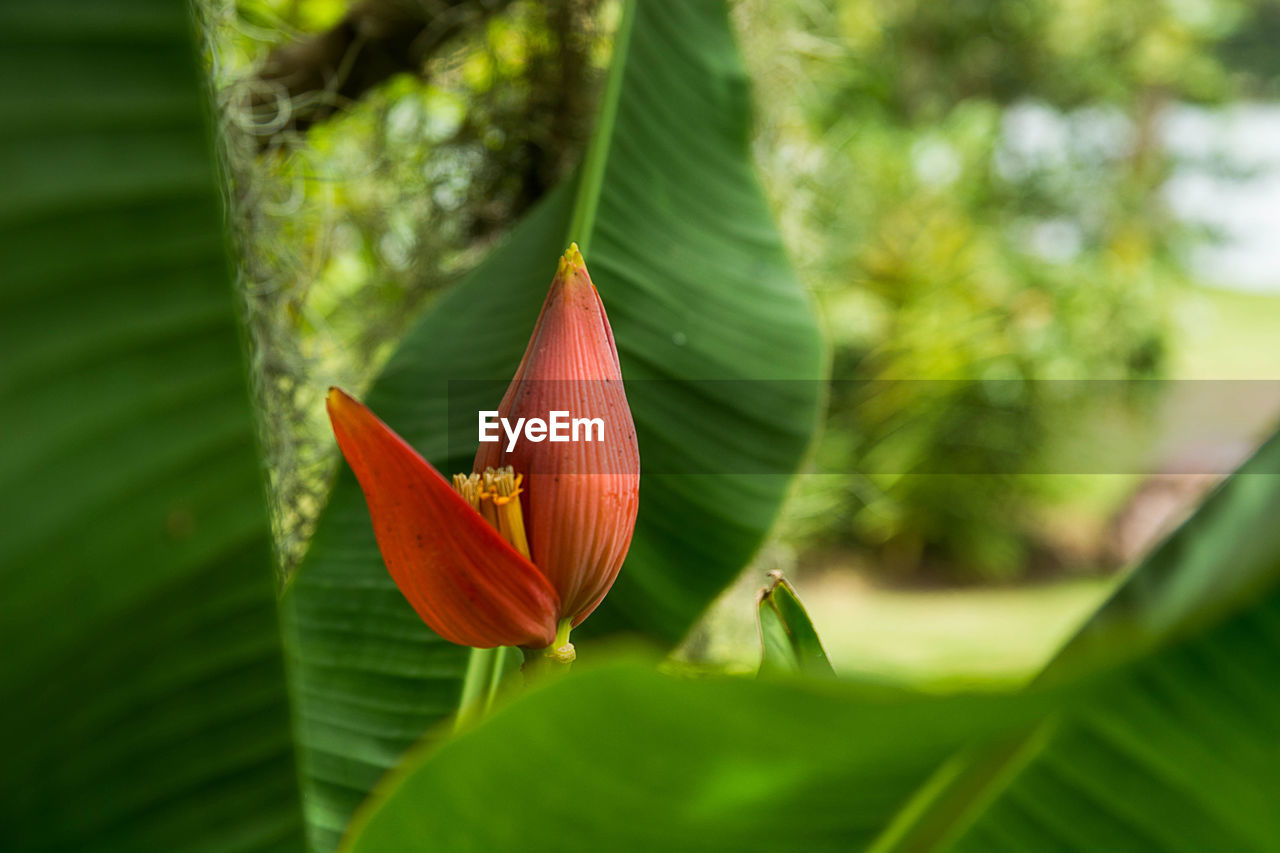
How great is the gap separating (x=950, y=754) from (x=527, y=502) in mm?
102

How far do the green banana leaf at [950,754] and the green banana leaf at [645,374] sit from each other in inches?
7.2

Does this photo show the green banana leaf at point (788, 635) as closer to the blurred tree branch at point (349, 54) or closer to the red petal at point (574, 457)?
the red petal at point (574, 457)

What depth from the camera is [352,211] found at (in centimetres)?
83

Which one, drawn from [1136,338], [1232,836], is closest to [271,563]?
[1232,836]

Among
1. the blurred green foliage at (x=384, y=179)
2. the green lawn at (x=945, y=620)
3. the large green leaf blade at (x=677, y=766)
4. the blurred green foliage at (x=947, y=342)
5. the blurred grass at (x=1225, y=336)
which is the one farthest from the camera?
the blurred grass at (x=1225, y=336)

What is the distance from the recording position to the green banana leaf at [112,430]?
0.12m

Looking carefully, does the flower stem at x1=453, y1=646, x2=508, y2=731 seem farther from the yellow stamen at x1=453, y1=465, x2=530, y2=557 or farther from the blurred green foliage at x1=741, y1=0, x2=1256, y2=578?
the blurred green foliage at x1=741, y1=0, x2=1256, y2=578

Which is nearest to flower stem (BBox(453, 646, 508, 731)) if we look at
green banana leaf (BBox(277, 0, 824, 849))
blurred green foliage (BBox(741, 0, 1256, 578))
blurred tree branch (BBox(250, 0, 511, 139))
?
green banana leaf (BBox(277, 0, 824, 849))

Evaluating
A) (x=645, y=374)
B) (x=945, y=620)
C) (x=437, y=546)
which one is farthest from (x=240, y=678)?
(x=945, y=620)

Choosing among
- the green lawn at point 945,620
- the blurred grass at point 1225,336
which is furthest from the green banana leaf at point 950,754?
the blurred grass at point 1225,336

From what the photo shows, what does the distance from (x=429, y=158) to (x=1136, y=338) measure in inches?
103

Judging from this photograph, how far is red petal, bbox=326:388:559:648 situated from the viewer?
6.9 inches

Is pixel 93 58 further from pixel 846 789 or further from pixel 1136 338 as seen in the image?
pixel 1136 338

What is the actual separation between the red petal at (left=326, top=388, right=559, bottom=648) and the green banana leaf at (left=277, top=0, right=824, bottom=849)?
154mm
